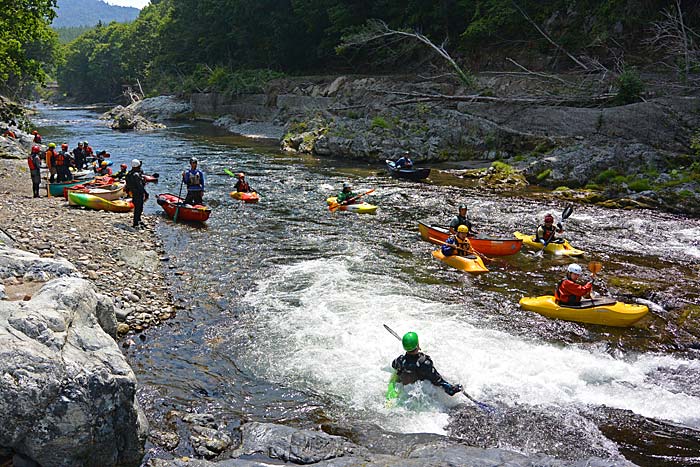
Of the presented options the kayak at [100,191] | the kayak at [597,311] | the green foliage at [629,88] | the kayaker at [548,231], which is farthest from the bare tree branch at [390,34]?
the kayak at [597,311]

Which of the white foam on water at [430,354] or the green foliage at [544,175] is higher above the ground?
the green foliage at [544,175]

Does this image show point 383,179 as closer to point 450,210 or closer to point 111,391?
point 450,210

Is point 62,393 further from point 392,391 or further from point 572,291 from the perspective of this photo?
point 572,291

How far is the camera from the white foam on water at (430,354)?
737cm

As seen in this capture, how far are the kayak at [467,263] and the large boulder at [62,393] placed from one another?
27.1 ft

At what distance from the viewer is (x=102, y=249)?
38.3 feet

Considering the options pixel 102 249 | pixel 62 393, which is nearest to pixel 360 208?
pixel 102 249

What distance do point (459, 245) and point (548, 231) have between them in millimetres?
2469

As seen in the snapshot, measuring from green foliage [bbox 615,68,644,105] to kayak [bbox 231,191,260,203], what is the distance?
54.6 ft

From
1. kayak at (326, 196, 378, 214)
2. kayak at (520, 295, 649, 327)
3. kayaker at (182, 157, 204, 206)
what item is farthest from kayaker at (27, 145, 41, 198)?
kayak at (520, 295, 649, 327)

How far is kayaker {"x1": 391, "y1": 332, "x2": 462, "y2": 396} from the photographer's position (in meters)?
7.29

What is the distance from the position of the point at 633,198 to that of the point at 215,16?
48.2 meters

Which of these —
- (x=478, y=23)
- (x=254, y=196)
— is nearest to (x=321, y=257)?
(x=254, y=196)

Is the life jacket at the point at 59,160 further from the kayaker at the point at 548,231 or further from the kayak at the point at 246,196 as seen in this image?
the kayaker at the point at 548,231
